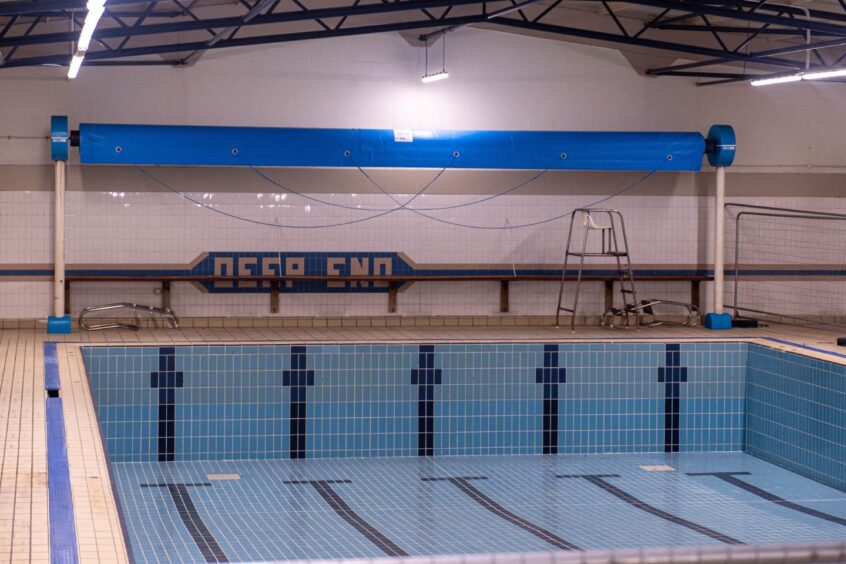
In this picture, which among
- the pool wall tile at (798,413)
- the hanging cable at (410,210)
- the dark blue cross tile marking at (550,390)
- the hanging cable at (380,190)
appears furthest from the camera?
the hanging cable at (380,190)

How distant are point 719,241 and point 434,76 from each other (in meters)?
3.32

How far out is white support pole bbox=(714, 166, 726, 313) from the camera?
1101 centimetres

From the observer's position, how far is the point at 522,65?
1123 cm

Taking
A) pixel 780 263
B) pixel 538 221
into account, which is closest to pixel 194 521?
pixel 538 221

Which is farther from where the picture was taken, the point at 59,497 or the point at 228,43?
the point at 228,43

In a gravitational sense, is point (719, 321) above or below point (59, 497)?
above

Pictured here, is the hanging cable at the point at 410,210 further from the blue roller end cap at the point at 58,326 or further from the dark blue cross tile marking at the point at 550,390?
the dark blue cross tile marking at the point at 550,390

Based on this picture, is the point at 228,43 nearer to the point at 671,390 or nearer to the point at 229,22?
the point at 229,22

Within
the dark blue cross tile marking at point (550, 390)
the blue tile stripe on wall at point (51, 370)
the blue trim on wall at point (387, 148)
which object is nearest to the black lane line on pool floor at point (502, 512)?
the dark blue cross tile marking at point (550, 390)

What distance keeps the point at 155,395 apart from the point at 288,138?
9.43 feet

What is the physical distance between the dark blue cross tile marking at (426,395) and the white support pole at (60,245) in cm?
339

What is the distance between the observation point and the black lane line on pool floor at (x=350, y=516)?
19.5ft

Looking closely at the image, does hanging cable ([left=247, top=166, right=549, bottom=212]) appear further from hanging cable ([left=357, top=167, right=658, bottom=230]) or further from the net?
the net

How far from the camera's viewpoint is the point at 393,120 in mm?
10977
